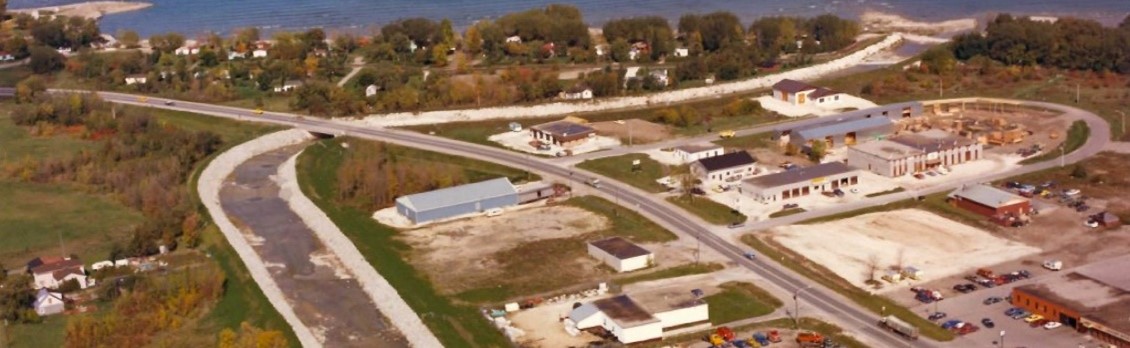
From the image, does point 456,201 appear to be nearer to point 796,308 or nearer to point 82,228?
point 82,228

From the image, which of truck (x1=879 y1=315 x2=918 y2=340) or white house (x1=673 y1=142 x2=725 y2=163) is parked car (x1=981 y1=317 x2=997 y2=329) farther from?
white house (x1=673 y1=142 x2=725 y2=163)

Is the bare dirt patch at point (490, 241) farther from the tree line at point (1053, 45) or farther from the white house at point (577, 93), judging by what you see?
the tree line at point (1053, 45)

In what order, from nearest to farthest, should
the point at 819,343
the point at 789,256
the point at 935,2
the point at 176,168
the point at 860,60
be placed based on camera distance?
the point at 819,343
the point at 789,256
the point at 176,168
the point at 860,60
the point at 935,2

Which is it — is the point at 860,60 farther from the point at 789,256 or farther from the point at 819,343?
the point at 819,343

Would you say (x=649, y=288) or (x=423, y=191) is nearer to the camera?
(x=649, y=288)

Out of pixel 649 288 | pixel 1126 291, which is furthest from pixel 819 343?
pixel 1126 291

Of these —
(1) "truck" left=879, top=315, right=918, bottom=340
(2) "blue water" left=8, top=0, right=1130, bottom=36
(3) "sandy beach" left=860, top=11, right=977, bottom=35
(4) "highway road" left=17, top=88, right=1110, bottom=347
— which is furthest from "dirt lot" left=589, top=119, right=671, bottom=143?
(2) "blue water" left=8, top=0, right=1130, bottom=36
